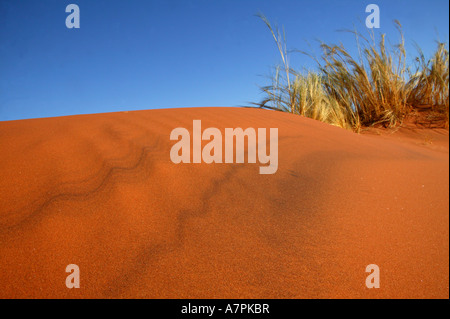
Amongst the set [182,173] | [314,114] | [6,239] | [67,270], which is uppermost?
[314,114]

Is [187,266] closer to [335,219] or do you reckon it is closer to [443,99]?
[335,219]

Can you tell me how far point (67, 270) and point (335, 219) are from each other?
104 cm

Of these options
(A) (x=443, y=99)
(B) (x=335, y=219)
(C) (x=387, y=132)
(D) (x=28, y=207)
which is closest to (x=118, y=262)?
(D) (x=28, y=207)

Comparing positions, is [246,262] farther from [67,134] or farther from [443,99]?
[443,99]

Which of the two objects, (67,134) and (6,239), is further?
(67,134)

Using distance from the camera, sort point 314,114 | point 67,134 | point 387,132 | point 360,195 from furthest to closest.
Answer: point 314,114 → point 387,132 → point 67,134 → point 360,195

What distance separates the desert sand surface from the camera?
0.94m

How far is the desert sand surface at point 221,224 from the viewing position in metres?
0.94

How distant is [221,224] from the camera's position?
1.20 metres

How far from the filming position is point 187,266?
1.01 metres

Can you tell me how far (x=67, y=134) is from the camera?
7.06 ft
